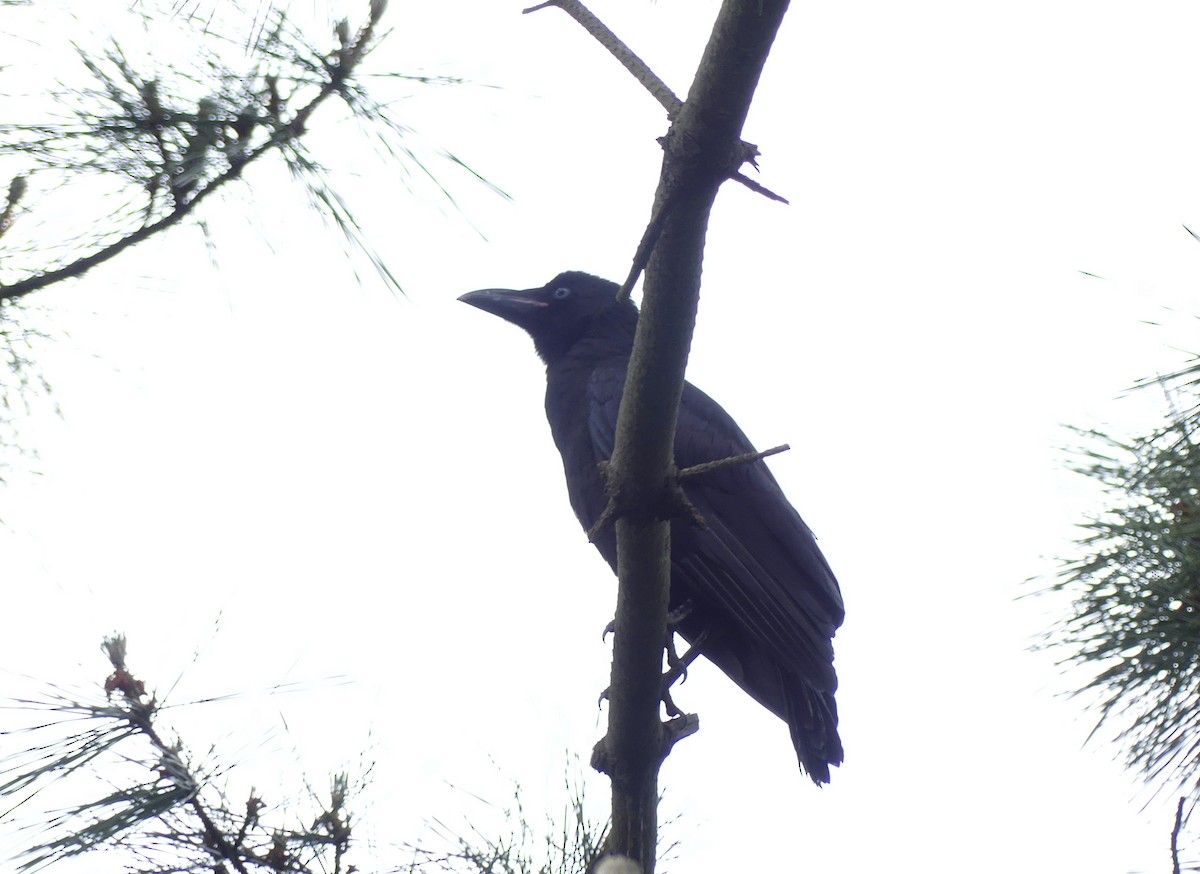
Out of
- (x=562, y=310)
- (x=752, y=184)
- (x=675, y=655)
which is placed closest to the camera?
(x=752, y=184)

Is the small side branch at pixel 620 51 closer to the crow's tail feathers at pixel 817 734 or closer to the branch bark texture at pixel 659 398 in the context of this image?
the branch bark texture at pixel 659 398

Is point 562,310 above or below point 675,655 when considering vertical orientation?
above

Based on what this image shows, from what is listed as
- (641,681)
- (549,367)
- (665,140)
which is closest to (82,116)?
(665,140)

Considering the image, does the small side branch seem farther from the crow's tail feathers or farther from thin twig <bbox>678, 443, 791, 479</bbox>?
the crow's tail feathers

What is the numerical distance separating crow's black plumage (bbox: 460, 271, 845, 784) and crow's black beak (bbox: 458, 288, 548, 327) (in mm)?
260

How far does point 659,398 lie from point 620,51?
62 cm

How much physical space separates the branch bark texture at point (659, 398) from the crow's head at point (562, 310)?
1867 millimetres

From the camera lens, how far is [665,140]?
195cm

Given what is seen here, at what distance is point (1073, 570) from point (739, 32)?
140 cm

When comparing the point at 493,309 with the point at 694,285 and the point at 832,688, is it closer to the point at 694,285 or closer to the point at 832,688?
the point at 832,688

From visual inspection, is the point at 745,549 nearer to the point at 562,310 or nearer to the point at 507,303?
the point at 562,310

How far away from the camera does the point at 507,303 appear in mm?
4383

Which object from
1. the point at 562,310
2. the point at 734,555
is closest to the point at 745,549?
the point at 734,555

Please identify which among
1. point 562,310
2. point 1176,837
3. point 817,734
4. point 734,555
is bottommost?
Answer: point 1176,837
